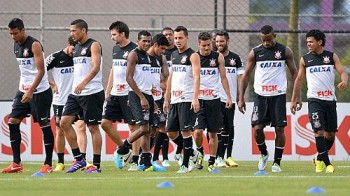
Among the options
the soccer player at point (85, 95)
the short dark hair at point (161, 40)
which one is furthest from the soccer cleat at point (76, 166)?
the short dark hair at point (161, 40)

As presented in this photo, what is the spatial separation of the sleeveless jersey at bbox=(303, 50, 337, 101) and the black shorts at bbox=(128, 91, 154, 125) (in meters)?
2.56

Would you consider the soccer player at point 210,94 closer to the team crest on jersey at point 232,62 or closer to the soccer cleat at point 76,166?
the soccer cleat at point 76,166

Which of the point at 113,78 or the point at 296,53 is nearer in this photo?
the point at 113,78

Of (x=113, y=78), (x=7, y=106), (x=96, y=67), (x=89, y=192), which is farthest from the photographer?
(x=7, y=106)

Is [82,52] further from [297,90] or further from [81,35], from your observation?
[297,90]

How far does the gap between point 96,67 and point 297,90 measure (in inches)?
Answer: 127

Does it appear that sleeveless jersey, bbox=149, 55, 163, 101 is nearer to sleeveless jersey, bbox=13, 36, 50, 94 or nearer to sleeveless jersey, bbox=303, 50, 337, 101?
sleeveless jersey, bbox=13, 36, 50, 94

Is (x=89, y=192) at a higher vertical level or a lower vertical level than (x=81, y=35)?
lower

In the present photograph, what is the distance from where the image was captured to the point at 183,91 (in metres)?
19.0

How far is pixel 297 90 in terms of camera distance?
19.0 meters

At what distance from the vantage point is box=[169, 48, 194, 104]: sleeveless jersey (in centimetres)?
1905

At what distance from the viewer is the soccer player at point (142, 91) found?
19.1 meters

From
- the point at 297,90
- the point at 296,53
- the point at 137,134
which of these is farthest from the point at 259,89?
the point at 296,53

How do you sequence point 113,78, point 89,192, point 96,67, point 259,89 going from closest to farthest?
point 89,192 < point 96,67 < point 259,89 < point 113,78
